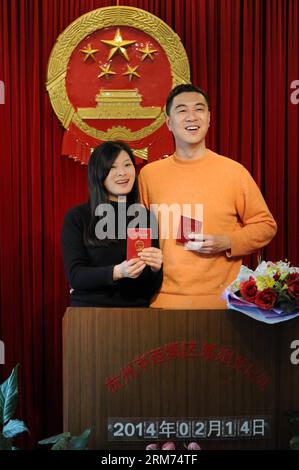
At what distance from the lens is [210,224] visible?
2838 mm

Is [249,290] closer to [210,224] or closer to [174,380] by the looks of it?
[174,380]

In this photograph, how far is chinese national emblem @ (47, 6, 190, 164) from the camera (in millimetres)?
3533

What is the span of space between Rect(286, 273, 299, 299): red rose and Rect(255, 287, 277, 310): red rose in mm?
54

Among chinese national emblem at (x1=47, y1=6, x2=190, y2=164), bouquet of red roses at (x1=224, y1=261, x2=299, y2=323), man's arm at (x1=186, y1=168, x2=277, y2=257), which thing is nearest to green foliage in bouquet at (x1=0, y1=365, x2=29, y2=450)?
bouquet of red roses at (x1=224, y1=261, x2=299, y2=323)

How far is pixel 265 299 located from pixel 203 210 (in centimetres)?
65

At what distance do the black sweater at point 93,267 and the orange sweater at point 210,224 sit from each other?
16 cm

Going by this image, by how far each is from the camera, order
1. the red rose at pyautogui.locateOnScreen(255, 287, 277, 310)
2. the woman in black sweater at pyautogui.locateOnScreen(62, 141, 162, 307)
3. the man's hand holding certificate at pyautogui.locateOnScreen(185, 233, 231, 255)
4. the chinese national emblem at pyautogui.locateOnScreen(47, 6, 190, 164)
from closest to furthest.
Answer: the red rose at pyautogui.locateOnScreen(255, 287, 277, 310) → the woman in black sweater at pyautogui.locateOnScreen(62, 141, 162, 307) → the man's hand holding certificate at pyautogui.locateOnScreen(185, 233, 231, 255) → the chinese national emblem at pyautogui.locateOnScreen(47, 6, 190, 164)

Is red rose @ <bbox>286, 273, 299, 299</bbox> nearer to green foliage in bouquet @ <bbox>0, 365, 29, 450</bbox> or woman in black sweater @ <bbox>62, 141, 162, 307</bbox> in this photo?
woman in black sweater @ <bbox>62, 141, 162, 307</bbox>

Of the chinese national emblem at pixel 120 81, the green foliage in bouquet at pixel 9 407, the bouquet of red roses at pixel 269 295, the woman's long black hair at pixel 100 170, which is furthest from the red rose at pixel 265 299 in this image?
the chinese national emblem at pixel 120 81

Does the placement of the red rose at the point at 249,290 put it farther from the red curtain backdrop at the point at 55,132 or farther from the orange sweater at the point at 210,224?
the red curtain backdrop at the point at 55,132

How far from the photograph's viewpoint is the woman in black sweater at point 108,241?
101 inches

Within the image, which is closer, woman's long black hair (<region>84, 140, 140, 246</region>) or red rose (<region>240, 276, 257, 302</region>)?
red rose (<region>240, 276, 257, 302</region>)

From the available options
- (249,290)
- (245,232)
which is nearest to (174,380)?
(249,290)
